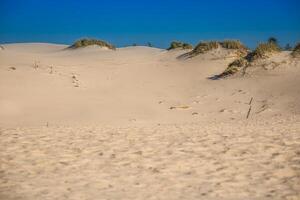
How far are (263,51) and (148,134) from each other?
1009 cm

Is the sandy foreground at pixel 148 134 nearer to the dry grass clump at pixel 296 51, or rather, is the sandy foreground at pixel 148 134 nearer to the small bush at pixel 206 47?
the dry grass clump at pixel 296 51

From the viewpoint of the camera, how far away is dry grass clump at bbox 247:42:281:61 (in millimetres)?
16266

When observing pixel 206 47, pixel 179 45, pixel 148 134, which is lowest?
pixel 148 134

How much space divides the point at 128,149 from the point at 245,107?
243 inches

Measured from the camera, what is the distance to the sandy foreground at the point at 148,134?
4.90 m

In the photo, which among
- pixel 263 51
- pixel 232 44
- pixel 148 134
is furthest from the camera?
pixel 232 44

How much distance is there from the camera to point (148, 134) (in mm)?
7906

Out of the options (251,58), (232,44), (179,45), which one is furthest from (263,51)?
(179,45)

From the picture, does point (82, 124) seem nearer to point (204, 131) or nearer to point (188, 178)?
point (204, 131)

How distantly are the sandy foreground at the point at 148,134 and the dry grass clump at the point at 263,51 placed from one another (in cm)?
51

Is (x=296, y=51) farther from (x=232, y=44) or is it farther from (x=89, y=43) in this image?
(x=89, y=43)

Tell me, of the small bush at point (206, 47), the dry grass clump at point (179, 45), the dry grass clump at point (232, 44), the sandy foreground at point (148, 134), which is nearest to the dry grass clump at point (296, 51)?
the sandy foreground at point (148, 134)

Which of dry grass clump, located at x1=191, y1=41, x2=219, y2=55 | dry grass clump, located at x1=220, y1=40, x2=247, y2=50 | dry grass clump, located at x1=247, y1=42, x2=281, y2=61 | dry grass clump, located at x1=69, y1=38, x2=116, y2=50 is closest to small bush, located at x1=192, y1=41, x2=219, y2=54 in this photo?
dry grass clump, located at x1=191, y1=41, x2=219, y2=55

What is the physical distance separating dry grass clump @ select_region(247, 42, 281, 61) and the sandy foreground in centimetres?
51
